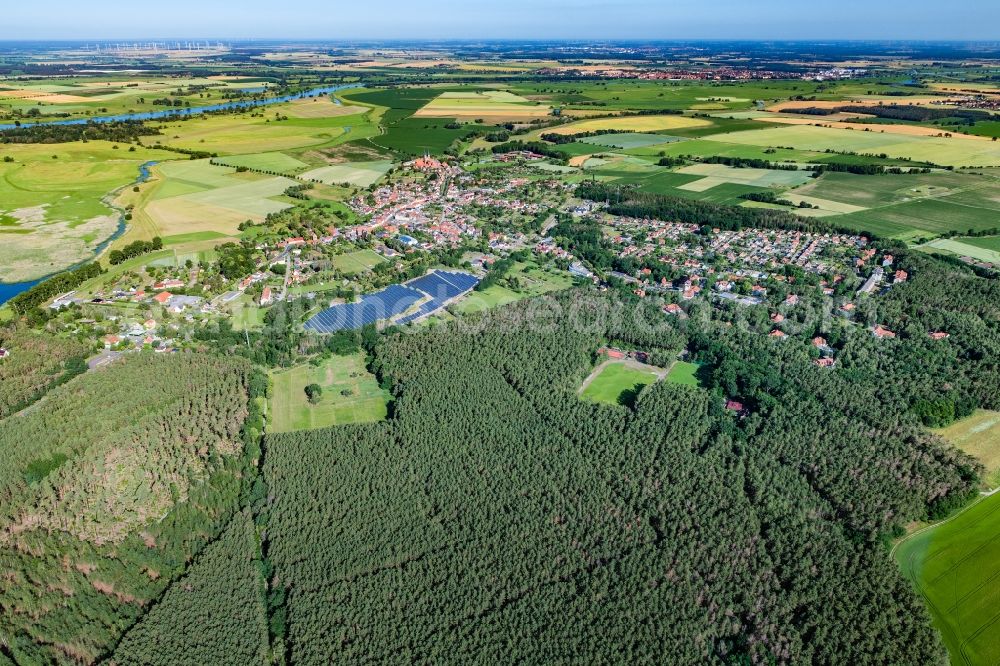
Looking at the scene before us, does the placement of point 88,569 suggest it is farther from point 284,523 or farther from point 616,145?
point 616,145

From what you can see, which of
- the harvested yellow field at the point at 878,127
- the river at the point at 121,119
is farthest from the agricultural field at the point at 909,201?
→ the river at the point at 121,119

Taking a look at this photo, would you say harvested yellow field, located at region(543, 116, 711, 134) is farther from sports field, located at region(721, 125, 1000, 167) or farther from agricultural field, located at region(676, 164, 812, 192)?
agricultural field, located at region(676, 164, 812, 192)

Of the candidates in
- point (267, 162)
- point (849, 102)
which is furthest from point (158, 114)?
point (849, 102)

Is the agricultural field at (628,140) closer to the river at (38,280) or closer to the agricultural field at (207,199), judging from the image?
the agricultural field at (207,199)

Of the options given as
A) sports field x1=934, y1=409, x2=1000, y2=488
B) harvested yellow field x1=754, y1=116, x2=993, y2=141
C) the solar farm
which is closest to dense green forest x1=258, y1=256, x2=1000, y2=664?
sports field x1=934, y1=409, x2=1000, y2=488

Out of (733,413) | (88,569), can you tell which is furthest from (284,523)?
(733,413)

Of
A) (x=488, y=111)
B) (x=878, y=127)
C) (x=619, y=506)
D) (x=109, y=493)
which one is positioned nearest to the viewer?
(x=619, y=506)

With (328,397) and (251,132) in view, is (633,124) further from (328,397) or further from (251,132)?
(328,397)
